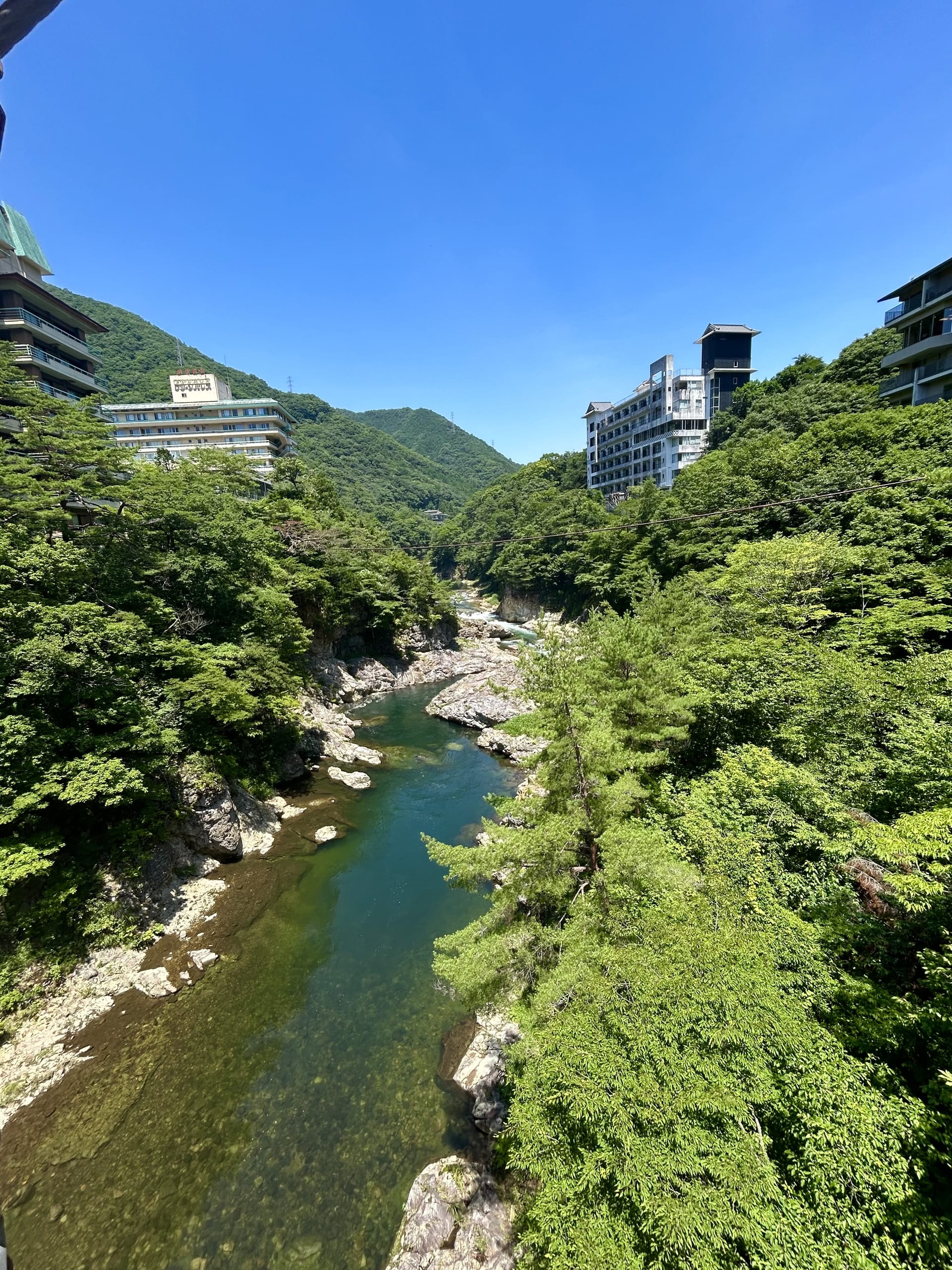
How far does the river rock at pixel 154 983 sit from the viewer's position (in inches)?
424

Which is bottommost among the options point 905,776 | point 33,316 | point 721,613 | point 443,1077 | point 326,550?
point 443,1077

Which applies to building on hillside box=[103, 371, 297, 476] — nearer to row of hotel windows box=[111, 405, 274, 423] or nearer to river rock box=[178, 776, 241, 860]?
row of hotel windows box=[111, 405, 274, 423]

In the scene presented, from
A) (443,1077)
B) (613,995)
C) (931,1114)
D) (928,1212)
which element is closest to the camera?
(928,1212)

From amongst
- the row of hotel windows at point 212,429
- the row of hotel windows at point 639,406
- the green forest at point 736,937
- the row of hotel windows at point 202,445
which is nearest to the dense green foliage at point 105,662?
the green forest at point 736,937

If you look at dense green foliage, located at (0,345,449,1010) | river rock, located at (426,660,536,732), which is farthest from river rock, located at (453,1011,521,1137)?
river rock, located at (426,660,536,732)

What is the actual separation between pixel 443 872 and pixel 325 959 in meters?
4.11

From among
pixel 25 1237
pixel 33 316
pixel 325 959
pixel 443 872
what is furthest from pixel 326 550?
pixel 25 1237

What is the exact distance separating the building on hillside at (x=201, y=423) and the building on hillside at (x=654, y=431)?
38.8 m

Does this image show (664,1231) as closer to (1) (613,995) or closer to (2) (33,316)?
(1) (613,995)

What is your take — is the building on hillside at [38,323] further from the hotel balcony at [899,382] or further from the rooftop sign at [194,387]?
the hotel balcony at [899,382]

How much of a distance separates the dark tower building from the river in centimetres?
5664

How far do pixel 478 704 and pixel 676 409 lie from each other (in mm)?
42613

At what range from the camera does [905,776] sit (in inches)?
313

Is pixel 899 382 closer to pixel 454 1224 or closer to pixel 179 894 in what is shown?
pixel 454 1224
